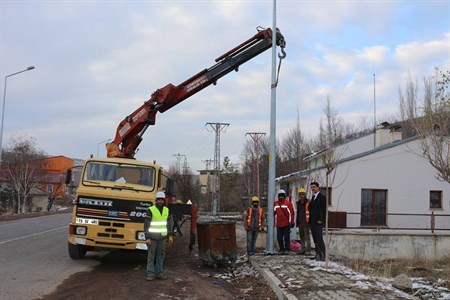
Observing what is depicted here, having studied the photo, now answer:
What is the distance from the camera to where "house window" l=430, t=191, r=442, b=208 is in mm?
25547

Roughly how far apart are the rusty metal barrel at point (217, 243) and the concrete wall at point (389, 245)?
8.77 m

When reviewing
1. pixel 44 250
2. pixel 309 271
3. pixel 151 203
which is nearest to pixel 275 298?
pixel 309 271

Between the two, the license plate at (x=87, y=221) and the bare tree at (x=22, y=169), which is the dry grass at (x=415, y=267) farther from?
the bare tree at (x=22, y=169)

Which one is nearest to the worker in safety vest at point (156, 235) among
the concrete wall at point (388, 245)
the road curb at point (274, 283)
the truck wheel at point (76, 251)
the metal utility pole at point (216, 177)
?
the road curb at point (274, 283)

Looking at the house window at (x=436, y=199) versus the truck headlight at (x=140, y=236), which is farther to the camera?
the house window at (x=436, y=199)

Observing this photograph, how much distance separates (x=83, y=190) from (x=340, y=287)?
21.7 ft

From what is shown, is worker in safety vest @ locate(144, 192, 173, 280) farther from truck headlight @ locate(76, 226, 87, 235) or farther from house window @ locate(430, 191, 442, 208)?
house window @ locate(430, 191, 442, 208)

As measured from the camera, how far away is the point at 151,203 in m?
11.6

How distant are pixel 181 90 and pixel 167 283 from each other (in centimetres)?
729

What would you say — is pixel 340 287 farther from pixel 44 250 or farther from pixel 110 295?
pixel 44 250

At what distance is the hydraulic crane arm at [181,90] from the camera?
49.5 feet

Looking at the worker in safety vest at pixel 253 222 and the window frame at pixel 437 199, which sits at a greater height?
the window frame at pixel 437 199

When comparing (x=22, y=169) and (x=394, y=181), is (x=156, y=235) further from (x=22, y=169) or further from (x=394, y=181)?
(x=22, y=169)

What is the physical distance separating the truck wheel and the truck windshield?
182 cm
